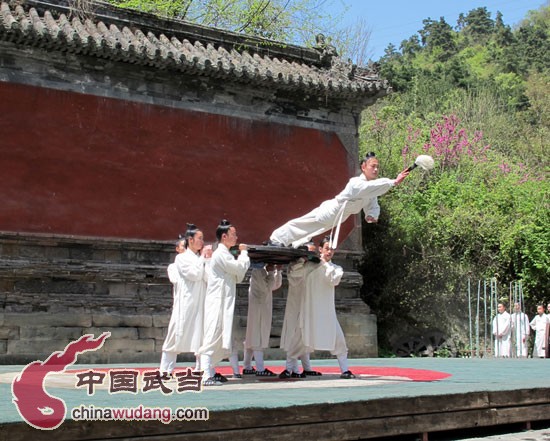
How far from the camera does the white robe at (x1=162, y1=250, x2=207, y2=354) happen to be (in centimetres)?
862

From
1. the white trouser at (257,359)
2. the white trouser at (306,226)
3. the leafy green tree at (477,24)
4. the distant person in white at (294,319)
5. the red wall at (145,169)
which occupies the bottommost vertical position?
the white trouser at (257,359)

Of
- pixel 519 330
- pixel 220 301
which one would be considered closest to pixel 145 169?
pixel 220 301

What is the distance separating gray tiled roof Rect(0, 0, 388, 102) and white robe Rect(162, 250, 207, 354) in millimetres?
5902

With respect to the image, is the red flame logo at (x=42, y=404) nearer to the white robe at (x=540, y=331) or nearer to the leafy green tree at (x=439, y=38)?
the white robe at (x=540, y=331)

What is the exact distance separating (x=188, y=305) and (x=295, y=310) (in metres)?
1.33

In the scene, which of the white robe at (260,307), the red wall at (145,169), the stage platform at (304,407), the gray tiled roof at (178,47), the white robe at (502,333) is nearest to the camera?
the stage platform at (304,407)

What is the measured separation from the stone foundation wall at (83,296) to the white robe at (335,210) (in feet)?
18.2

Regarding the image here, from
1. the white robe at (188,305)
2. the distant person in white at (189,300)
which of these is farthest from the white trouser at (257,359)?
the white robe at (188,305)

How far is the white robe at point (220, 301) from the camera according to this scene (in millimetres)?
8133

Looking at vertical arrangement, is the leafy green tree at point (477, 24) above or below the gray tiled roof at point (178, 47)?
above

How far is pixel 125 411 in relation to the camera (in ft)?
16.9

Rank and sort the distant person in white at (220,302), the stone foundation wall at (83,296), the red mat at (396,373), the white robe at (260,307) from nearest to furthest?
1. the distant person in white at (220,302)
2. the red mat at (396,373)
3. the white robe at (260,307)
4. the stone foundation wall at (83,296)

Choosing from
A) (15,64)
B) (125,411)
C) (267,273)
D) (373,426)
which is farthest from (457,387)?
(15,64)

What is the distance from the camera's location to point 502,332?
16891 mm
